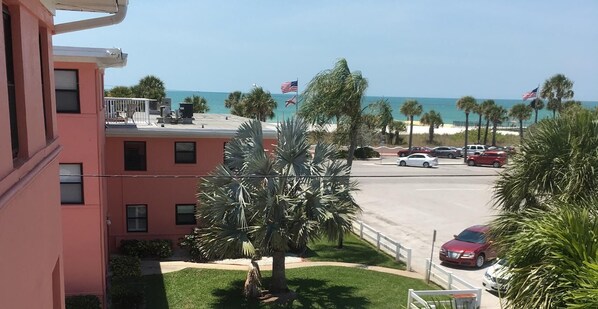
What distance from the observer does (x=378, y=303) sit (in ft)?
49.8

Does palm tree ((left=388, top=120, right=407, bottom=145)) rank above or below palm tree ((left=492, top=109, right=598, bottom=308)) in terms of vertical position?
below

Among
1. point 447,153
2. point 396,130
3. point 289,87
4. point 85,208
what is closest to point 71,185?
point 85,208

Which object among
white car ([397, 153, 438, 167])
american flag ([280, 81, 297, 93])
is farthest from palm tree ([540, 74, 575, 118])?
american flag ([280, 81, 297, 93])

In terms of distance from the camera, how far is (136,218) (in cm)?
2022

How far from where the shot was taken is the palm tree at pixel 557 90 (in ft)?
189

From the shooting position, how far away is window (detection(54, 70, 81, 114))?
1404 centimetres

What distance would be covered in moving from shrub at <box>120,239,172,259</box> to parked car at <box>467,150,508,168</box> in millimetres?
41075

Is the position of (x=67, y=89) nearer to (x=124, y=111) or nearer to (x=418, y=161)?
(x=124, y=111)

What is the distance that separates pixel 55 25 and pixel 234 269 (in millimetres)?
12680

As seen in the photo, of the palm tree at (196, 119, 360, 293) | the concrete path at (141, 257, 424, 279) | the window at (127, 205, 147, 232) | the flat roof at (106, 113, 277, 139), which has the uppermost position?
the flat roof at (106, 113, 277, 139)

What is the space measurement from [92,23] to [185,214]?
559 inches

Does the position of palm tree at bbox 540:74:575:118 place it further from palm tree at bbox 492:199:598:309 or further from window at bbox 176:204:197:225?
palm tree at bbox 492:199:598:309

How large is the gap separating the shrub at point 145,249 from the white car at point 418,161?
36.7 m

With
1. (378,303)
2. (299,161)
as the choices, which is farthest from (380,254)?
(299,161)
